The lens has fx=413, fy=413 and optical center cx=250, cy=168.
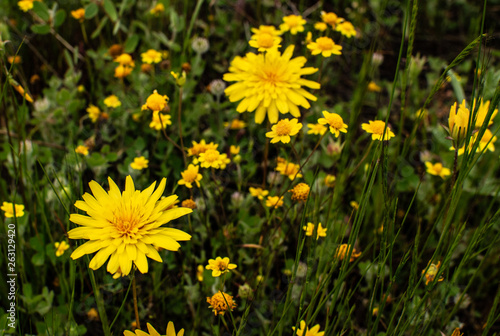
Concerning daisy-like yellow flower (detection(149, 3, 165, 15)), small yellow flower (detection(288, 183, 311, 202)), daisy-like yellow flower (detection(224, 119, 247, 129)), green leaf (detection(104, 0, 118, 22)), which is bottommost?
small yellow flower (detection(288, 183, 311, 202))

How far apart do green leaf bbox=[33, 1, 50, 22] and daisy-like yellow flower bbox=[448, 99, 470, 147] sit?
2.13m

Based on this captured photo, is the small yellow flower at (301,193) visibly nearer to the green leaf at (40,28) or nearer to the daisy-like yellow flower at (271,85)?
the daisy-like yellow flower at (271,85)

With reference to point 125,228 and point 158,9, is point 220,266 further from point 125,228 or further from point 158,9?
point 158,9

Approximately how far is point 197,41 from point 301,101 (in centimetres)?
85

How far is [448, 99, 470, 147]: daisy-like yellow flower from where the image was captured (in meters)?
1.32

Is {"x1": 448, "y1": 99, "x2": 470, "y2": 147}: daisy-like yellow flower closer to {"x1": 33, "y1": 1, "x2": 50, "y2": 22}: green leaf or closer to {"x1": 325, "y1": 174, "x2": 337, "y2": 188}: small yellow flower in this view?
{"x1": 325, "y1": 174, "x2": 337, "y2": 188}: small yellow flower

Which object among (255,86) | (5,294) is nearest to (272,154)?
(255,86)

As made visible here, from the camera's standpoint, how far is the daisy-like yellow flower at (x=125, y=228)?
3.62ft

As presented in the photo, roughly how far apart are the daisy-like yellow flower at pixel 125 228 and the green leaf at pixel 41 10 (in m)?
1.56

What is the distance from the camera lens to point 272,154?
2328mm

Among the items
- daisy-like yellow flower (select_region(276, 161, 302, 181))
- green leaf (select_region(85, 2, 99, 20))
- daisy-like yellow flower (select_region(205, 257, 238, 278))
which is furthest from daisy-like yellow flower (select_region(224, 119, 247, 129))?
daisy-like yellow flower (select_region(205, 257, 238, 278))

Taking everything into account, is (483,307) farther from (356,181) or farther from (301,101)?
(301,101)

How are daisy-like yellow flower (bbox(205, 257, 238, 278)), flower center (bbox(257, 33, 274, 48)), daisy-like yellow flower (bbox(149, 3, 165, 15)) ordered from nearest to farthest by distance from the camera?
daisy-like yellow flower (bbox(205, 257, 238, 278)) < flower center (bbox(257, 33, 274, 48)) < daisy-like yellow flower (bbox(149, 3, 165, 15))

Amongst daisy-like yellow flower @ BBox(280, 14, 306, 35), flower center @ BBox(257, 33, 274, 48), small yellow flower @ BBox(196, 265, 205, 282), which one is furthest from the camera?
daisy-like yellow flower @ BBox(280, 14, 306, 35)
